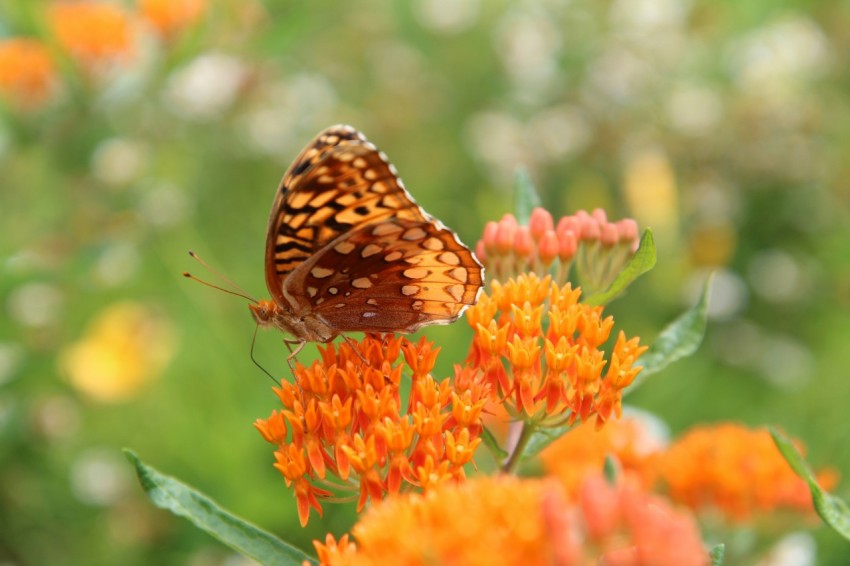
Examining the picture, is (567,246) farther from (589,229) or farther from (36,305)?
(36,305)

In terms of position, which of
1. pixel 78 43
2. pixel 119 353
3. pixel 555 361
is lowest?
pixel 119 353

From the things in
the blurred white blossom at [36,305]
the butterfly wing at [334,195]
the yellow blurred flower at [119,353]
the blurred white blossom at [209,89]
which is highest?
the butterfly wing at [334,195]

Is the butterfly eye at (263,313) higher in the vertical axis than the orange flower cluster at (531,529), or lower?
lower

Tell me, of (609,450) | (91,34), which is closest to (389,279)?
(609,450)

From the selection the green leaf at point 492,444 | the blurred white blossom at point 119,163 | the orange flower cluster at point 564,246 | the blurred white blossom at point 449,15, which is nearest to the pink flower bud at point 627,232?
the orange flower cluster at point 564,246

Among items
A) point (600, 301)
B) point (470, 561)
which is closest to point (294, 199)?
point (600, 301)

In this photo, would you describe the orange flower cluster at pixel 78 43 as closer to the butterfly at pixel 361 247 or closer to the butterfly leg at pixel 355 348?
the butterfly at pixel 361 247
